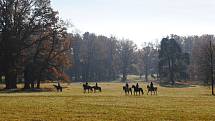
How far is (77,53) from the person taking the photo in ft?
513

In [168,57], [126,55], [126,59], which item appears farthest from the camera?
[126,55]

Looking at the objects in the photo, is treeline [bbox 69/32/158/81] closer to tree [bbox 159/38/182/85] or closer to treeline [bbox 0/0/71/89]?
tree [bbox 159/38/182/85]

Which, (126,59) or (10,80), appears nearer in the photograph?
(10,80)

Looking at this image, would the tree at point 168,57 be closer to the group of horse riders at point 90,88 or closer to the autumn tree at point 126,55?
the autumn tree at point 126,55

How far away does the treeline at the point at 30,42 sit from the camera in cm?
7956

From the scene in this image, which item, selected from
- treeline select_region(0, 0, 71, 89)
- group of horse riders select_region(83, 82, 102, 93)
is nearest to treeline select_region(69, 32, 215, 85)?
treeline select_region(0, 0, 71, 89)

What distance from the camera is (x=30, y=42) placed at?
84438mm

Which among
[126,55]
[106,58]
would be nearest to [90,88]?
[106,58]

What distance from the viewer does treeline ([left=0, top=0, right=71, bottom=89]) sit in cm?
7956

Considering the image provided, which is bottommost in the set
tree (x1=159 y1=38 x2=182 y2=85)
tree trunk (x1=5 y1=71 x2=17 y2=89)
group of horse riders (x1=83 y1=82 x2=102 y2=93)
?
group of horse riders (x1=83 y1=82 x2=102 y2=93)

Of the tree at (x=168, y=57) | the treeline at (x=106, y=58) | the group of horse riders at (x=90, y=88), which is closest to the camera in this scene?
the group of horse riders at (x=90, y=88)

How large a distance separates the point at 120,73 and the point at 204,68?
344ft

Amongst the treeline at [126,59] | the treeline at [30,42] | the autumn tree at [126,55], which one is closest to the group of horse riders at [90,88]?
the treeline at [30,42]

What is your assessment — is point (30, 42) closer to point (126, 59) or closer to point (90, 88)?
point (90, 88)
